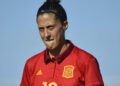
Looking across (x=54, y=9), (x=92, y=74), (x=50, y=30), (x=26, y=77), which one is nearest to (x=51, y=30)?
(x=50, y=30)

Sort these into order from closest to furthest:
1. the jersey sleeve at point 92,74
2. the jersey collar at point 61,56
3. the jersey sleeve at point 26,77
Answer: the jersey sleeve at point 92,74 → the jersey collar at point 61,56 → the jersey sleeve at point 26,77

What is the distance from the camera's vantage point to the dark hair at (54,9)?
18.8 ft

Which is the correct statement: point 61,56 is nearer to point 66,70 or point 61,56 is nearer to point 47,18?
point 66,70

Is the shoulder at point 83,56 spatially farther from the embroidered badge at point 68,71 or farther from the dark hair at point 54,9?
the dark hair at point 54,9

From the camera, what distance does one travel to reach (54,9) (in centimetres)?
576

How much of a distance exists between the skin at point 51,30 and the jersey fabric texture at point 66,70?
0.79ft

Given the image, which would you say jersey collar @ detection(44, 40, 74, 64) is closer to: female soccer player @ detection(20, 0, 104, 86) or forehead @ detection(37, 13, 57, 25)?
female soccer player @ detection(20, 0, 104, 86)

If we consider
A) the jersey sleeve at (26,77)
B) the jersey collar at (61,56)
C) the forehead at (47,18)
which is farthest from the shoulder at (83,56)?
the jersey sleeve at (26,77)

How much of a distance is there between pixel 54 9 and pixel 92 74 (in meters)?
1.17

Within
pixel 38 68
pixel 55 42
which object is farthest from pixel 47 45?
pixel 38 68

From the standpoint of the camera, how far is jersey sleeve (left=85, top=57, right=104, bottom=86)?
559 cm

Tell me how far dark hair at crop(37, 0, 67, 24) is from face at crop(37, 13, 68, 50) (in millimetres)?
64

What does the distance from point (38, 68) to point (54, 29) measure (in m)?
0.77

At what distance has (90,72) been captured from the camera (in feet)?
18.4
